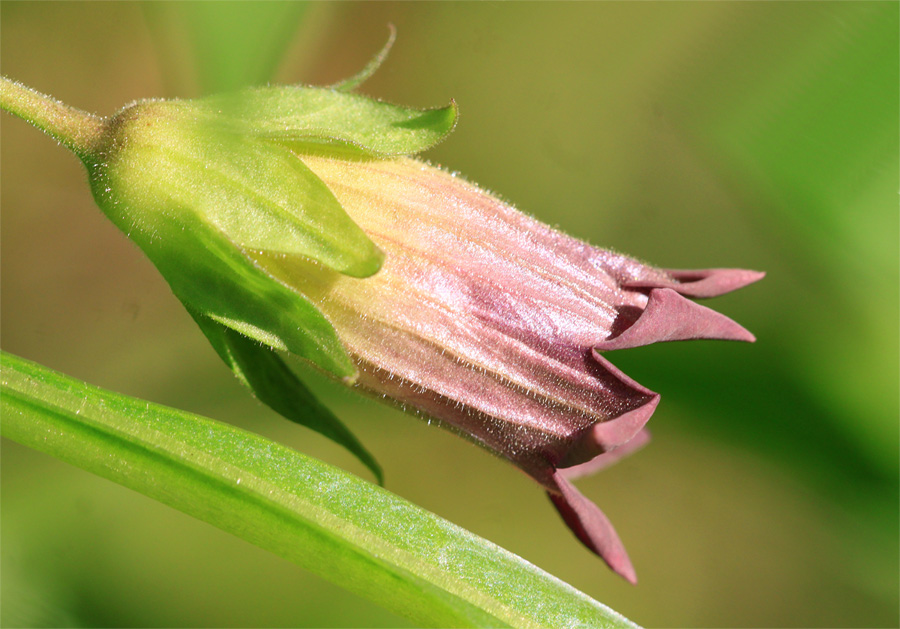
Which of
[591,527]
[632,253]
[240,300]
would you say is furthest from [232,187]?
[632,253]

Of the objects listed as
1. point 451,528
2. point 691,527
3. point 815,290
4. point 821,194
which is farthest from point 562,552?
point 451,528

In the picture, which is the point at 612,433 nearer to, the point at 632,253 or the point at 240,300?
the point at 240,300

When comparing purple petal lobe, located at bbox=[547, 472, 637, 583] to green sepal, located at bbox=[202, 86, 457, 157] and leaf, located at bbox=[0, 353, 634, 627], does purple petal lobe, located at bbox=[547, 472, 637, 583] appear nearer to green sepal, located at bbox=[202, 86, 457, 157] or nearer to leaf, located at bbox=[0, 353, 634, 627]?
leaf, located at bbox=[0, 353, 634, 627]

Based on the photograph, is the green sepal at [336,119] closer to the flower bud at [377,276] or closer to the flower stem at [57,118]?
the flower bud at [377,276]

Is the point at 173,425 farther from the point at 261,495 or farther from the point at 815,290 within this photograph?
the point at 815,290

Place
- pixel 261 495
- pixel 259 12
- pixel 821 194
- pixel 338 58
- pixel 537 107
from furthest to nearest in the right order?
pixel 537 107, pixel 338 58, pixel 821 194, pixel 259 12, pixel 261 495

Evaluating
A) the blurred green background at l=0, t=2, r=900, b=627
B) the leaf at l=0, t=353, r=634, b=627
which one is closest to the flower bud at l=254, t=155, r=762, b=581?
the leaf at l=0, t=353, r=634, b=627

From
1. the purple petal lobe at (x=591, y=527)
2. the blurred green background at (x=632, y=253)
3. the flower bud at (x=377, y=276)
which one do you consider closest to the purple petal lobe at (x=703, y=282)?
the flower bud at (x=377, y=276)
